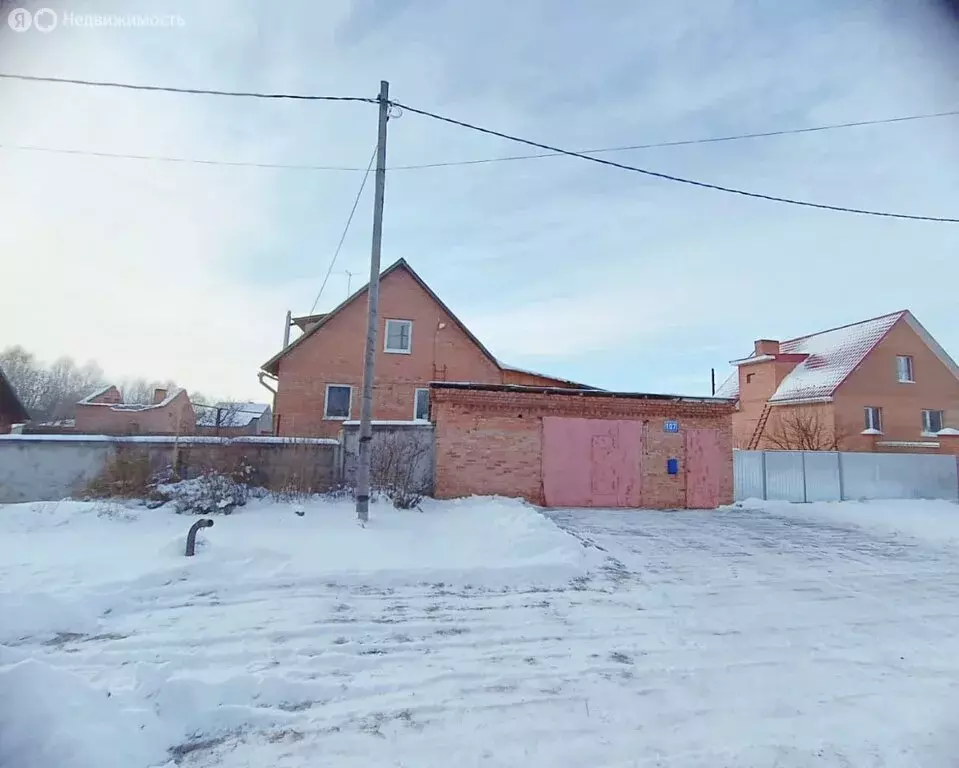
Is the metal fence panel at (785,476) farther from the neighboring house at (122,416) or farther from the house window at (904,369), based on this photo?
the neighboring house at (122,416)

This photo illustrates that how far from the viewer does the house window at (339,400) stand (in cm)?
1950

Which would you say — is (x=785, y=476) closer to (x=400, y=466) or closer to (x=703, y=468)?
(x=703, y=468)

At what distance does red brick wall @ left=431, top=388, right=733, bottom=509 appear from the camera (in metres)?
12.6

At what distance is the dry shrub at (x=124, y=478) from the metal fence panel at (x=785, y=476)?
16903 millimetres

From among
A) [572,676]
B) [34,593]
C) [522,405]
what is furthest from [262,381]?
[572,676]

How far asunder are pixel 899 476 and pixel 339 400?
1872 cm

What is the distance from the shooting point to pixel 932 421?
78.7ft

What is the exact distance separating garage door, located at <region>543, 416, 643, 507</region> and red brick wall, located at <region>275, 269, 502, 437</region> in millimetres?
7700

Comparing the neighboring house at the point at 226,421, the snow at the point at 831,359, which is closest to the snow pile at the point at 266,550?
the neighboring house at the point at 226,421

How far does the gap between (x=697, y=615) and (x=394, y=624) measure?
309 centimetres

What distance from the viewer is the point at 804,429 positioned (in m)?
22.2

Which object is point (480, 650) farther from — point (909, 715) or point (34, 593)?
point (34, 593)

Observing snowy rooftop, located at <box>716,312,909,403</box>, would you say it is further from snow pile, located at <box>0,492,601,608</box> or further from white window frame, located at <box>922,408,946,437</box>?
snow pile, located at <box>0,492,601,608</box>

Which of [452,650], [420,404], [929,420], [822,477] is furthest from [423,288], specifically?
[929,420]
